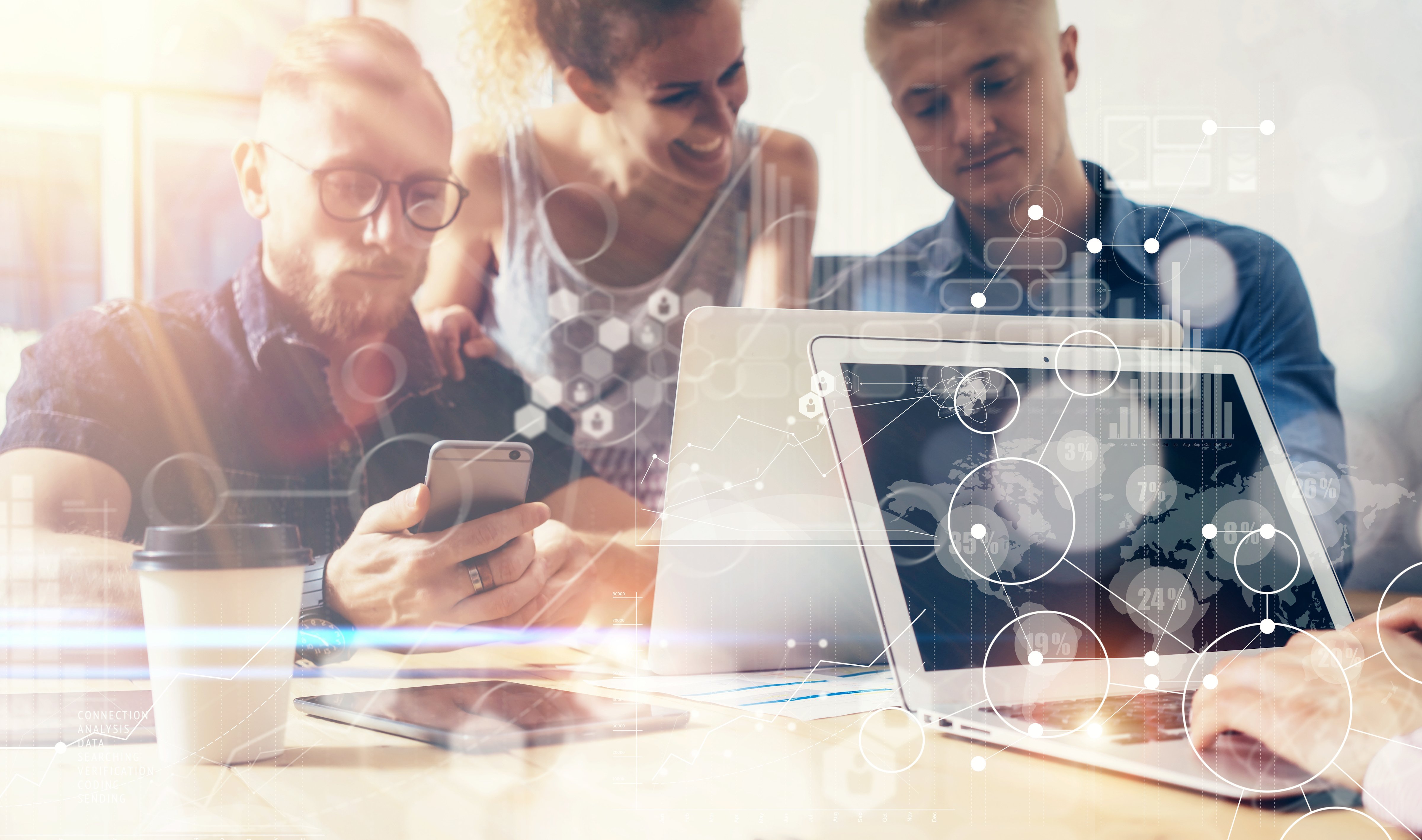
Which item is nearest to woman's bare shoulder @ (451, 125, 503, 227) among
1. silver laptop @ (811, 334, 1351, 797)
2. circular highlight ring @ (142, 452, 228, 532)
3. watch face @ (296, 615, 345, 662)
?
circular highlight ring @ (142, 452, 228, 532)

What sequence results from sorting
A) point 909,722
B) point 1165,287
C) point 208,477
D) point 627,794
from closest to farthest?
point 627,794, point 909,722, point 208,477, point 1165,287

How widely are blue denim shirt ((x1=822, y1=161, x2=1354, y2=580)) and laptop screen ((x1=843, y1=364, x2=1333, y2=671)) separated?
2.35 feet

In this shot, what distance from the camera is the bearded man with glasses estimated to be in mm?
1279

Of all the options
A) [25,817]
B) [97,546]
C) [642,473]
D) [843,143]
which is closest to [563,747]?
[25,817]

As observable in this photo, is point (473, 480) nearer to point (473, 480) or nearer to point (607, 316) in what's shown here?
point (473, 480)

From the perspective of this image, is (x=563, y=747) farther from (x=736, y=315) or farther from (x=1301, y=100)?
(x=1301, y=100)

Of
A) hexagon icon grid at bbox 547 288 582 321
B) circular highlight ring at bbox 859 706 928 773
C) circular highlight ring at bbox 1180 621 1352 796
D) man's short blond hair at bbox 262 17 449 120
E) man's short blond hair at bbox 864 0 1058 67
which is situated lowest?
Result: circular highlight ring at bbox 859 706 928 773

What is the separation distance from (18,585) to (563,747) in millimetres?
1099

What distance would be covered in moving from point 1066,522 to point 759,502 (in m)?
0.26

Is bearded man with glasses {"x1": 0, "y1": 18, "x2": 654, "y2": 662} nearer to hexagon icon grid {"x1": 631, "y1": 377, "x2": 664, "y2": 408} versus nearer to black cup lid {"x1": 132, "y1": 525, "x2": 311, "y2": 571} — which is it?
hexagon icon grid {"x1": 631, "y1": 377, "x2": 664, "y2": 408}

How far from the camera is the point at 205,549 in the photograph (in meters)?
0.52

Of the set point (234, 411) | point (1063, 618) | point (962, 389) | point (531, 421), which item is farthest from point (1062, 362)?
point (234, 411)

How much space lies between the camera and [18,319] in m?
1.28

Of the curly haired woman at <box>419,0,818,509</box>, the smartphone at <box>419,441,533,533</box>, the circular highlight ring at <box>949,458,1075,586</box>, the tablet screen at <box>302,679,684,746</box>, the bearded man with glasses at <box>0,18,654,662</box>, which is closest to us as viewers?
the tablet screen at <box>302,679,684,746</box>
